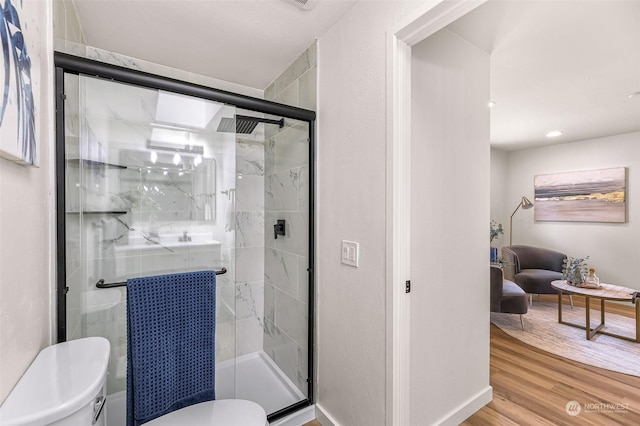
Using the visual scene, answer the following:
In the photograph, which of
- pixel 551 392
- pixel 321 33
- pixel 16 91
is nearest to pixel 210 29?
pixel 321 33

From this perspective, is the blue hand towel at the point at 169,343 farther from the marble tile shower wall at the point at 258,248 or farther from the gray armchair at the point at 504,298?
the gray armchair at the point at 504,298

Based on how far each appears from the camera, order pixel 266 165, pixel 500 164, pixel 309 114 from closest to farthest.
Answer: pixel 309 114 → pixel 266 165 → pixel 500 164

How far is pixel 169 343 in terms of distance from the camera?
1299mm

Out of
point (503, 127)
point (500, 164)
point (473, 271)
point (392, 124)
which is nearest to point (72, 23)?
point (392, 124)

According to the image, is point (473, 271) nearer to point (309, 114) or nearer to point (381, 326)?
point (381, 326)

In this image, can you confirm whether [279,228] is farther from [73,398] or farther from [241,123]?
[73,398]

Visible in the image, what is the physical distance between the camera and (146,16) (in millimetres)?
1604

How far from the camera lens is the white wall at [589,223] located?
4000 millimetres

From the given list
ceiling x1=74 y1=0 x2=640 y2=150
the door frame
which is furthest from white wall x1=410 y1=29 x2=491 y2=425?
ceiling x1=74 y1=0 x2=640 y2=150

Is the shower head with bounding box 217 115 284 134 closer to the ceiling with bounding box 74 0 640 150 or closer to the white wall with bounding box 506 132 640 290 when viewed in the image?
the ceiling with bounding box 74 0 640 150

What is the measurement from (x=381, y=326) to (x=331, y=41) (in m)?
1.63

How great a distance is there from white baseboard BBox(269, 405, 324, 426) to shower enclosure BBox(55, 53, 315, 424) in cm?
5

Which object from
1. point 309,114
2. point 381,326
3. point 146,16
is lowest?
point 381,326

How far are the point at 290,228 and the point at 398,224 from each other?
3.23 ft
